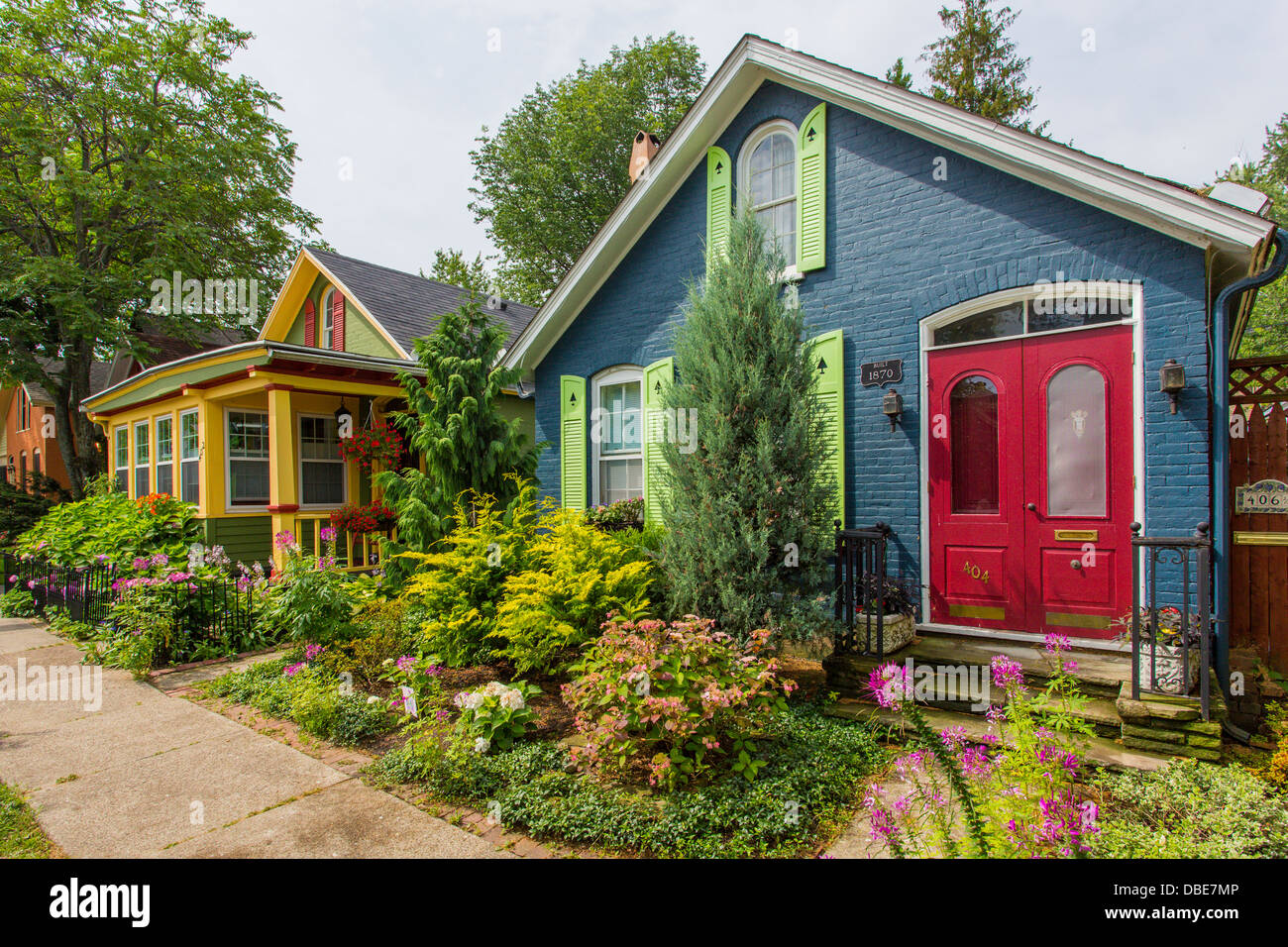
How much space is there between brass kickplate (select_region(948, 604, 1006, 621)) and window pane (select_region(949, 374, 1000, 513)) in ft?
2.72

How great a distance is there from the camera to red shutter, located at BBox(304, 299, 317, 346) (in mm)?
15992

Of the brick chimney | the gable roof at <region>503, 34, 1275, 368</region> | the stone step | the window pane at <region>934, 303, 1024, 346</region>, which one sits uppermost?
the brick chimney

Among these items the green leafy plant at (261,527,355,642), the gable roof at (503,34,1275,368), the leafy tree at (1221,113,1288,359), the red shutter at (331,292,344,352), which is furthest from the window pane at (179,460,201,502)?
the leafy tree at (1221,113,1288,359)

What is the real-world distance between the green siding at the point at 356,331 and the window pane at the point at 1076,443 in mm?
11217

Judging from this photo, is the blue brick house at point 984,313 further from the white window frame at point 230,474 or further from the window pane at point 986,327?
the white window frame at point 230,474

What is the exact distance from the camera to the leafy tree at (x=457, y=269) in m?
32.0

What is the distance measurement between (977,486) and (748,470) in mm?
2162

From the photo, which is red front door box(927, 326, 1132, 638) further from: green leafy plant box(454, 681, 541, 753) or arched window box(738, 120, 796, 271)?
green leafy plant box(454, 681, 541, 753)

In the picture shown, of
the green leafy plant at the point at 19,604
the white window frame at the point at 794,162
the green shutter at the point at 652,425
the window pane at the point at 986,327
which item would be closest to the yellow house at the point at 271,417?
the green leafy plant at the point at 19,604

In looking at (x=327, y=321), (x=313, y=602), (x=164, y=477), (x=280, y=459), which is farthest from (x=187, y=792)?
(x=327, y=321)

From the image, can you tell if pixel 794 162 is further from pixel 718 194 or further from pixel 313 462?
pixel 313 462
